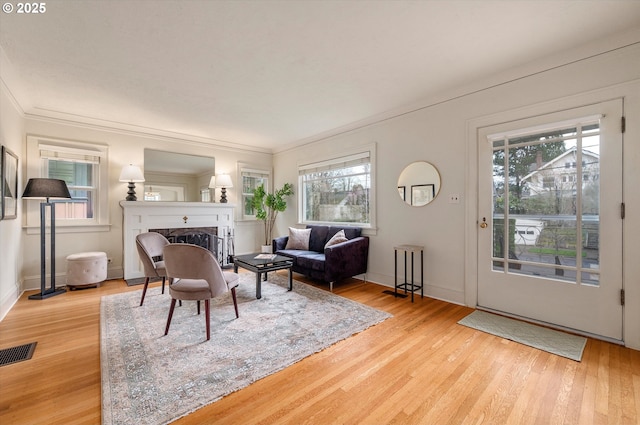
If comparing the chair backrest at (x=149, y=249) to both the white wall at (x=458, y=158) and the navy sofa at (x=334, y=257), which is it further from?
the white wall at (x=458, y=158)

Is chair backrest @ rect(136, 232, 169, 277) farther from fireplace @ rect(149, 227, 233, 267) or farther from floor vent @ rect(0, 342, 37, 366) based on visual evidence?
fireplace @ rect(149, 227, 233, 267)

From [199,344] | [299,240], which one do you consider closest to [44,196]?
[199,344]

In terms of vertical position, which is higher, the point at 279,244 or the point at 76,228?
the point at 76,228

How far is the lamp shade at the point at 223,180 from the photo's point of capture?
525 cm

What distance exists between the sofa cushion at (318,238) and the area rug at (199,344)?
1201 millimetres

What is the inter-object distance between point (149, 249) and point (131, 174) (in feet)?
5.26

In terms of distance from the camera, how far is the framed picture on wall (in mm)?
2768

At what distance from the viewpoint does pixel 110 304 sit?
3.18 m

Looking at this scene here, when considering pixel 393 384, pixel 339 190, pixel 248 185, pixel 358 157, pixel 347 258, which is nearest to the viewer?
pixel 393 384

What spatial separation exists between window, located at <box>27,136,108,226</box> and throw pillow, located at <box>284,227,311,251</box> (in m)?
2.98

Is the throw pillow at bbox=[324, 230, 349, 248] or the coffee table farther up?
the throw pillow at bbox=[324, 230, 349, 248]

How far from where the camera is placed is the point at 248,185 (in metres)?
5.97

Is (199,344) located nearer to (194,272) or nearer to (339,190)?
(194,272)

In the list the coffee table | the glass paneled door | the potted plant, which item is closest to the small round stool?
the coffee table
